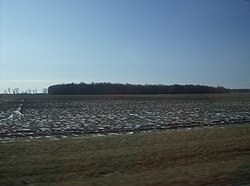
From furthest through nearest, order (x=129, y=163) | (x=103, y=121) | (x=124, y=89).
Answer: (x=124, y=89) → (x=103, y=121) → (x=129, y=163)

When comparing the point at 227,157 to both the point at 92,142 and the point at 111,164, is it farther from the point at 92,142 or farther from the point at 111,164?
the point at 92,142

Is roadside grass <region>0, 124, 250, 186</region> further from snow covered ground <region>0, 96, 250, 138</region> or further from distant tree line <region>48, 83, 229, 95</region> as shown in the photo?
distant tree line <region>48, 83, 229, 95</region>

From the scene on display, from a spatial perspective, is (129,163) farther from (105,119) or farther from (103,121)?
(105,119)

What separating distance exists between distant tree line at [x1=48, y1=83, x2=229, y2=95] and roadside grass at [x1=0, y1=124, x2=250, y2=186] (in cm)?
14607

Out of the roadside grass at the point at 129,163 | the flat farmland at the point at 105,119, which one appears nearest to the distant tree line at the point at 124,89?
the flat farmland at the point at 105,119

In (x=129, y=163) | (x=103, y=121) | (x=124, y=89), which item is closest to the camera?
(x=129, y=163)

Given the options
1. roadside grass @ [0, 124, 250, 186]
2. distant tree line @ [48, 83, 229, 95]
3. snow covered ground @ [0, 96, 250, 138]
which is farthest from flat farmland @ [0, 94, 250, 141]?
distant tree line @ [48, 83, 229, 95]

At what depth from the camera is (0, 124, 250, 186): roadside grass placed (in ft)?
30.2

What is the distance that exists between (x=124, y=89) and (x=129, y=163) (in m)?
157

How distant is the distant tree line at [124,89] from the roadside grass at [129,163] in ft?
479

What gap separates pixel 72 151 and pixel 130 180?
513 centimetres

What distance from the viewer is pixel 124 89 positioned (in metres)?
169

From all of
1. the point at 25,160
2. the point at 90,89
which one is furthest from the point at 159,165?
the point at 90,89

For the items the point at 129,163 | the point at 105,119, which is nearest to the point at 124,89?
the point at 105,119
